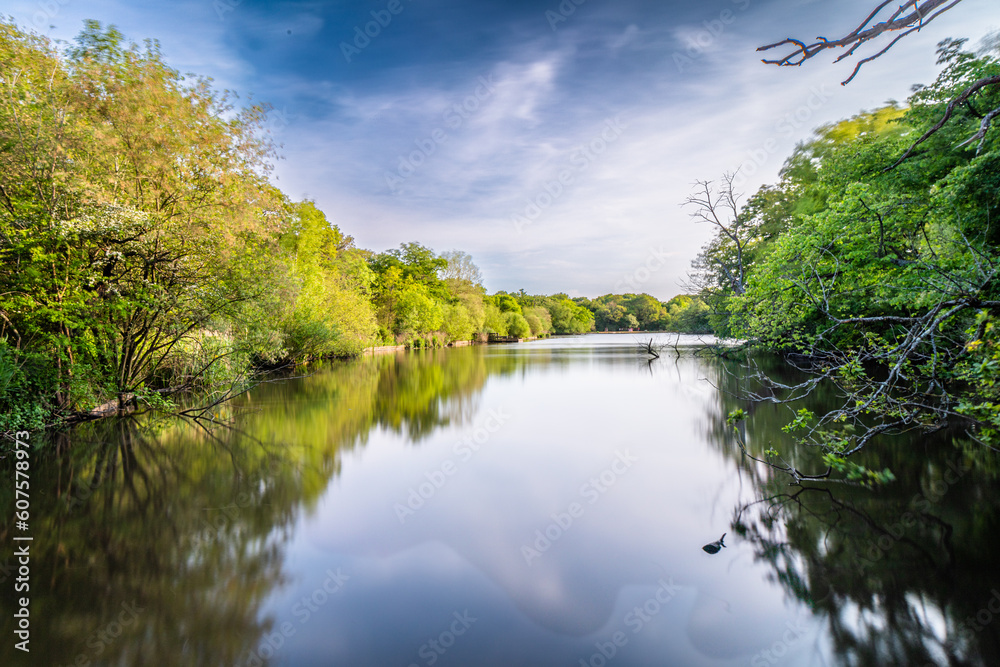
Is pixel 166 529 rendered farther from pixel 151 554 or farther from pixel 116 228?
pixel 116 228

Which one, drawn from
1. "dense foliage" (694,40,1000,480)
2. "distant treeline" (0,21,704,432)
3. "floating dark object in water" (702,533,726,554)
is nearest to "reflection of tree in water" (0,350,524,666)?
"distant treeline" (0,21,704,432)

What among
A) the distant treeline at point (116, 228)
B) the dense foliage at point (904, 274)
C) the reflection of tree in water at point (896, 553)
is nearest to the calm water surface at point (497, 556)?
the reflection of tree in water at point (896, 553)

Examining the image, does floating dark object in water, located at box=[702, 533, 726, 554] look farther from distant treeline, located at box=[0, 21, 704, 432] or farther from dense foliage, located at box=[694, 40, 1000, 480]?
distant treeline, located at box=[0, 21, 704, 432]

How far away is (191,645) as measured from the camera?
270 centimetres

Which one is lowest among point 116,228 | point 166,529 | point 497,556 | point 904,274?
point 497,556

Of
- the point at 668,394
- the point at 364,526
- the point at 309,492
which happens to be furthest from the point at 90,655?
the point at 668,394

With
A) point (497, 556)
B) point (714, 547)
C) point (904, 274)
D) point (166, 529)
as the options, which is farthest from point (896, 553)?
point (904, 274)

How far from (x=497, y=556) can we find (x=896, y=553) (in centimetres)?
320

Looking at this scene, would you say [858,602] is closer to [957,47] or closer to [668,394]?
[668,394]

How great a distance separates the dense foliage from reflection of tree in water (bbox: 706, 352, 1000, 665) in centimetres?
50

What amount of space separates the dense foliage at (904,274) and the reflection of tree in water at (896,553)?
50 centimetres

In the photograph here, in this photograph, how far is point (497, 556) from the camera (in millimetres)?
3924

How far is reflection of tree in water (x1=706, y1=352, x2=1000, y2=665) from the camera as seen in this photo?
104 inches

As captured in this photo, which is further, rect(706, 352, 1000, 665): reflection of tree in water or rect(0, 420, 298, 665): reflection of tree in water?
rect(0, 420, 298, 665): reflection of tree in water
